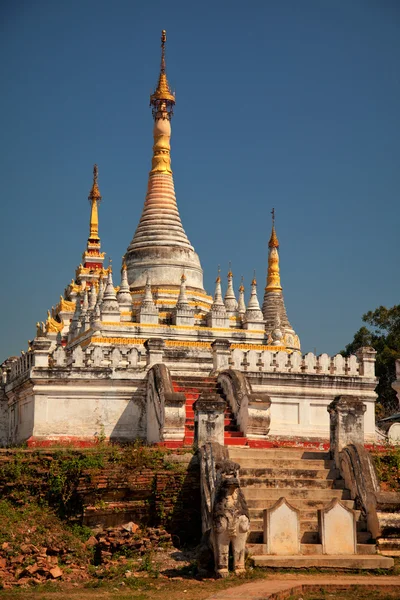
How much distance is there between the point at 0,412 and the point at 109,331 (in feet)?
25.6

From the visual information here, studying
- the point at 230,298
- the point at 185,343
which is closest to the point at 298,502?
A: the point at 185,343

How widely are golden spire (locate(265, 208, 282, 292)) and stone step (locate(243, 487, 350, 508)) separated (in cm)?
4508

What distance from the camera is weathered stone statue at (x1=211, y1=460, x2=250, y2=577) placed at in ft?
56.5

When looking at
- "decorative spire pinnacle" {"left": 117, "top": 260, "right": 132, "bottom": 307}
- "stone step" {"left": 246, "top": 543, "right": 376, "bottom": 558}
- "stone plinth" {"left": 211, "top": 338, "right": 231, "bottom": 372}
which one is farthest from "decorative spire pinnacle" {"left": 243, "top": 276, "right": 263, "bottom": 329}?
"stone step" {"left": 246, "top": 543, "right": 376, "bottom": 558}

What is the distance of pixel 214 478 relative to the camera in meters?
19.3

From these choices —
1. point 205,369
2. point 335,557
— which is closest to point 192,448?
point 335,557

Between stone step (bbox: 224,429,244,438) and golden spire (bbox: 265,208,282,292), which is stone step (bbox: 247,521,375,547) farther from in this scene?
golden spire (bbox: 265,208,282,292)

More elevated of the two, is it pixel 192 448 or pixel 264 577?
pixel 192 448

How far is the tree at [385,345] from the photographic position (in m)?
60.4

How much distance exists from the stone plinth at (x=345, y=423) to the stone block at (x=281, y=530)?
11.8 ft

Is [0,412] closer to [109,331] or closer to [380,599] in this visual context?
[109,331]

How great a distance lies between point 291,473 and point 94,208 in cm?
5761

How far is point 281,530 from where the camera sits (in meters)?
18.2

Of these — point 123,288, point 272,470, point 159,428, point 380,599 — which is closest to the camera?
point 380,599
